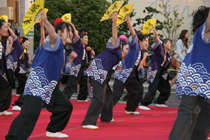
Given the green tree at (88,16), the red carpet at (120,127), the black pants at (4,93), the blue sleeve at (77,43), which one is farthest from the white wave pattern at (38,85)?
the green tree at (88,16)

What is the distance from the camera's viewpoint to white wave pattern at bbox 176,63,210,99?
313cm

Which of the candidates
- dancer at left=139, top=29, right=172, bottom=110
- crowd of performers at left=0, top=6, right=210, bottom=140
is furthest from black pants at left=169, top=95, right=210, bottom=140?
dancer at left=139, top=29, right=172, bottom=110

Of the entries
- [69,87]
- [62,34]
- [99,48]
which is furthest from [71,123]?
[99,48]

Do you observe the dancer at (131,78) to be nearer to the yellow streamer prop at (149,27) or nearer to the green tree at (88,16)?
the yellow streamer prop at (149,27)

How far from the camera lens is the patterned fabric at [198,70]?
3145 millimetres

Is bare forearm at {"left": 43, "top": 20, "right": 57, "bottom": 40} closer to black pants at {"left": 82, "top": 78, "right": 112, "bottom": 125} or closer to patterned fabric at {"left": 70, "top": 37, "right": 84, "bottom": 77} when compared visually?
black pants at {"left": 82, "top": 78, "right": 112, "bottom": 125}

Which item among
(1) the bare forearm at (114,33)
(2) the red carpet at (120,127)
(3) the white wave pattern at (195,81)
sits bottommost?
(2) the red carpet at (120,127)

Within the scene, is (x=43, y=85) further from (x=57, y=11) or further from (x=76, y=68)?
(x=57, y=11)

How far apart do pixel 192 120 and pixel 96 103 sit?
86.9 inches

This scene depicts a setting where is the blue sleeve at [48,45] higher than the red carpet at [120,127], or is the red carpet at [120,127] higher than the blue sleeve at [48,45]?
the blue sleeve at [48,45]

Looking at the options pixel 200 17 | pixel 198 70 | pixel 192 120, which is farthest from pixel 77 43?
pixel 192 120

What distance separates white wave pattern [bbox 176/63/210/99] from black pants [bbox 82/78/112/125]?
81.1 inches

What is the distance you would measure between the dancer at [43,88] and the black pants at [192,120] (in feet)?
4.73

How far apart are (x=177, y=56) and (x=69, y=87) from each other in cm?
287
